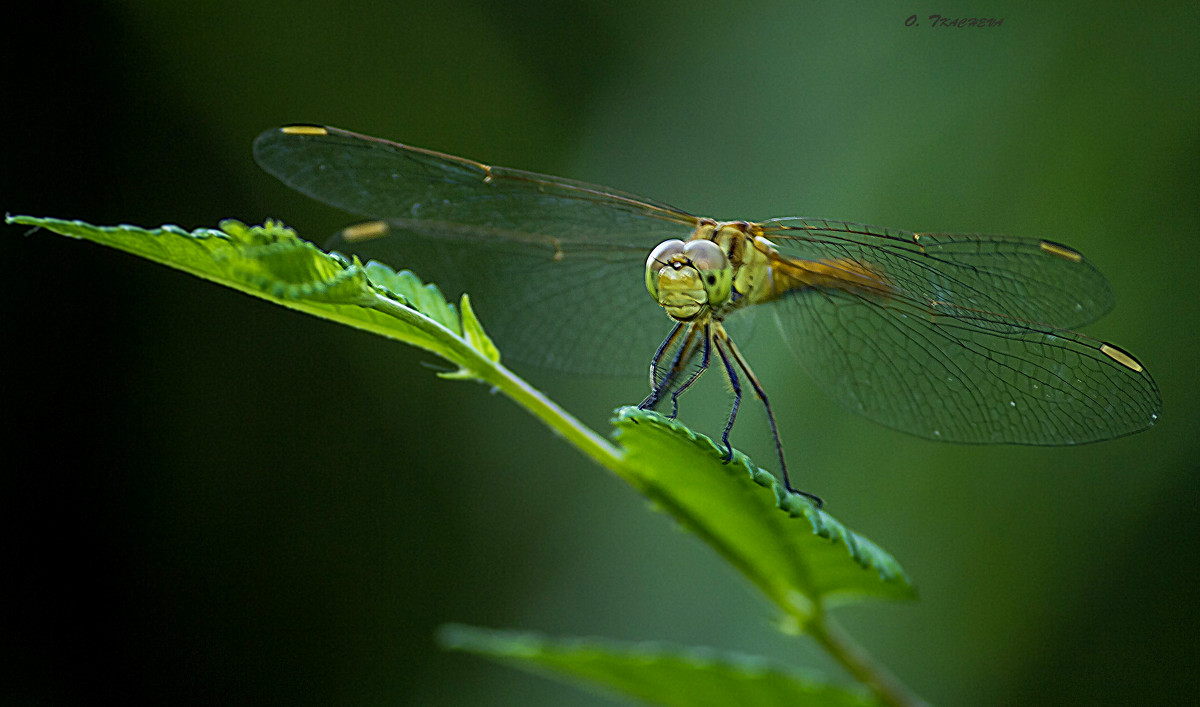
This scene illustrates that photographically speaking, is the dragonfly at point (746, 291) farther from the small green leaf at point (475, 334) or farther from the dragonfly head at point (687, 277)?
the small green leaf at point (475, 334)

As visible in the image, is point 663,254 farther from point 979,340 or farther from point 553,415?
point 553,415

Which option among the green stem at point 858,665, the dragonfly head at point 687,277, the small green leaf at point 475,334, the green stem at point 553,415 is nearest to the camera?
the green stem at point 858,665

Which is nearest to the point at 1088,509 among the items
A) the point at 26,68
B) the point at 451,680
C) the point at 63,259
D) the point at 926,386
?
the point at 926,386

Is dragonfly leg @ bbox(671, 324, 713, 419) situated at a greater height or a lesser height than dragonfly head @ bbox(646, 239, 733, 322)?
lesser

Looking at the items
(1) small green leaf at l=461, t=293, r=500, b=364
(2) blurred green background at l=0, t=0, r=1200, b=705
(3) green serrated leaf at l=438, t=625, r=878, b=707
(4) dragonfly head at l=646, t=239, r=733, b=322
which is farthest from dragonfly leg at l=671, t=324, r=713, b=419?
(2) blurred green background at l=0, t=0, r=1200, b=705

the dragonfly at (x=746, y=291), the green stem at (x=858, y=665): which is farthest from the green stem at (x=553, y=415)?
the dragonfly at (x=746, y=291)

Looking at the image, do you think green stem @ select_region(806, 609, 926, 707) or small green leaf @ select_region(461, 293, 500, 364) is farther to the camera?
small green leaf @ select_region(461, 293, 500, 364)

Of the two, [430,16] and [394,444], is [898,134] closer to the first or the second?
[430,16]

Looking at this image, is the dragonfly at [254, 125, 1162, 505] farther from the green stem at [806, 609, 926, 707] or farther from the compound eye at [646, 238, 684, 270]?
the green stem at [806, 609, 926, 707]
